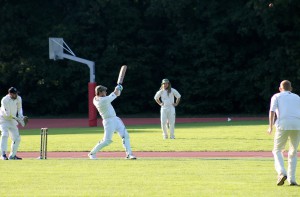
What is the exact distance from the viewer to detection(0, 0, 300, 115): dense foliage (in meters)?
52.9

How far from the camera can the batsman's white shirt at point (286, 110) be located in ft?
51.5

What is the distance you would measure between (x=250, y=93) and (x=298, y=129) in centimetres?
3776

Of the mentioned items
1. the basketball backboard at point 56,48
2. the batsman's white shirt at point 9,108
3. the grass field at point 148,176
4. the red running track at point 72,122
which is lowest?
the red running track at point 72,122

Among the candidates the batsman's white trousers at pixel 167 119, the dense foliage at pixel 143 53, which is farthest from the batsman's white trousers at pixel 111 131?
the dense foliage at pixel 143 53

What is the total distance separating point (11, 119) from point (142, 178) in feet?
23.9

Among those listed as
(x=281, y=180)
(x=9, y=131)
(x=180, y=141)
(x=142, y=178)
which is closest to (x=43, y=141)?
(x=9, y=131)

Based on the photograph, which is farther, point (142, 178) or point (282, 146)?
Result: point (142, 178)

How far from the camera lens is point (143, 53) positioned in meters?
55.4

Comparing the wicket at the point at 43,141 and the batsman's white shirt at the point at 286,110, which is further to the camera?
the wicket at the point at 43,141

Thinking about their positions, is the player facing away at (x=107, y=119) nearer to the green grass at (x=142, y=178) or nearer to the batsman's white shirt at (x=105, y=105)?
the batsman's white shirt at (x=105, y=105)

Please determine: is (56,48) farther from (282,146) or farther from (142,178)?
(282,146)

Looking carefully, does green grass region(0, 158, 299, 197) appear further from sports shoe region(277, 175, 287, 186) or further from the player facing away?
the player facing away

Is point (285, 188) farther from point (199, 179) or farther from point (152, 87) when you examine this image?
point (152, 87)

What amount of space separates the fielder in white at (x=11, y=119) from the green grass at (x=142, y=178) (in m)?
1.48
